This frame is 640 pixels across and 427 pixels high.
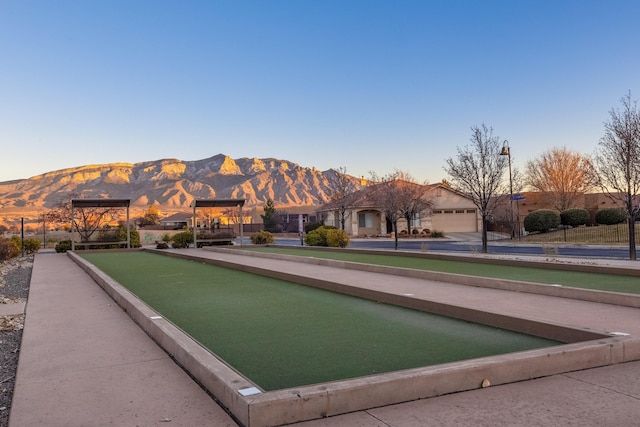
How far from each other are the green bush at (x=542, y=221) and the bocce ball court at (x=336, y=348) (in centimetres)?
3269

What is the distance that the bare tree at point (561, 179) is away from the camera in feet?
175

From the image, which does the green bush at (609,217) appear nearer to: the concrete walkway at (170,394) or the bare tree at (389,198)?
the bare tree at (389,198)

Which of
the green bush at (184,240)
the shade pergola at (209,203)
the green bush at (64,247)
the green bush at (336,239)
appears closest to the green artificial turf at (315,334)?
the green bush at (336,239)

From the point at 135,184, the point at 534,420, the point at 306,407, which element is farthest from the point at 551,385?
the point at 135,184

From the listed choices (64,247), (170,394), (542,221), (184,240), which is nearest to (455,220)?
(542,221)

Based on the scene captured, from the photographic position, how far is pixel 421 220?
52.6m

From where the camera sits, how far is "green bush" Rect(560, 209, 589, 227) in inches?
1515

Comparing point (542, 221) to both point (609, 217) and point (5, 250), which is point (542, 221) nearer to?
point (609, 217)

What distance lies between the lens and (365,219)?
5453 centimetres

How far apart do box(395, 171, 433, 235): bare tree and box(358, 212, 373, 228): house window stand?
16.1 ft

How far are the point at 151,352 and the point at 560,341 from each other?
15.4ft

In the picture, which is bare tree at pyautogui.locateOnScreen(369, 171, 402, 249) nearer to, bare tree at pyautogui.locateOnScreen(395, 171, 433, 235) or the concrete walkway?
bare tree at pyautogui.locateOnScreen(395, 171, 433, 235)

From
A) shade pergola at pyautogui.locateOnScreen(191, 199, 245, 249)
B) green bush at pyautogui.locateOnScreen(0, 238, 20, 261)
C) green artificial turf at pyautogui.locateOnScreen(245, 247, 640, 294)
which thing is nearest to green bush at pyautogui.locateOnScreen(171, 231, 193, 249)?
shade pergola at pyautogui.locateOnScreen(191, 199, 245, 249)

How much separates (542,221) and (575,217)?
2447 millimetres
